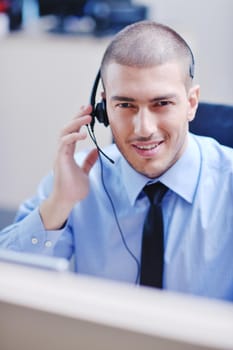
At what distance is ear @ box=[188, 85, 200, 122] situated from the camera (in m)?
0.85

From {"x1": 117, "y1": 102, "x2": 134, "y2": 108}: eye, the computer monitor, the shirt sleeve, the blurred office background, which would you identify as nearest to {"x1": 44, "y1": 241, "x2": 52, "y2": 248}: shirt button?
the shirt sleeve

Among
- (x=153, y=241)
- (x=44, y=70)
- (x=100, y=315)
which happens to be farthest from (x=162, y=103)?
(x=44, y=70)

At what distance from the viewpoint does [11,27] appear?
2.15 meters

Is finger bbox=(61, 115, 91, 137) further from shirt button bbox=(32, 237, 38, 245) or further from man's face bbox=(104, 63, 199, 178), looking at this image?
shirt button bbox=(32, 237, 38, 245)

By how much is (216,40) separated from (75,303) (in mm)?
2119

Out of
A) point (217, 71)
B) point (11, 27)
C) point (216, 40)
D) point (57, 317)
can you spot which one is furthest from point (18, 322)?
point (216, 40)

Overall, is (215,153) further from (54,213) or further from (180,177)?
(54,213)

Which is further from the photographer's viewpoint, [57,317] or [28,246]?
[28,246]

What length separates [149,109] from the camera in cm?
79

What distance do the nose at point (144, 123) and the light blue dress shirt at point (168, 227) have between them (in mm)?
97

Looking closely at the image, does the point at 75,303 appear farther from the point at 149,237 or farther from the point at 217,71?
the point at 217,71

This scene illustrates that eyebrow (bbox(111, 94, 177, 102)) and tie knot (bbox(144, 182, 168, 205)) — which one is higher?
eyebrow (bbox(111, 94, 177, 102))

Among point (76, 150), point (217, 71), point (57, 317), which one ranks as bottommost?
point (217, 71)

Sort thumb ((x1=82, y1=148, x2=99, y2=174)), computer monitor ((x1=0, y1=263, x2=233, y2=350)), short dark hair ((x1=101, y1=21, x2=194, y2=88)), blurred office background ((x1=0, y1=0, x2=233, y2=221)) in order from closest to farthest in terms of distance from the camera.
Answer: computer monitor ((x1=0, y1=263, x2=233, y2=350)) < short dark hair ((x1=101, y1=21, x2=194, y2=88)) < thumb ((x1=82, y1=148, x2=99, y2=174)) < blurred office background ((x1=0, y1=0, x2=233, y2=221))
